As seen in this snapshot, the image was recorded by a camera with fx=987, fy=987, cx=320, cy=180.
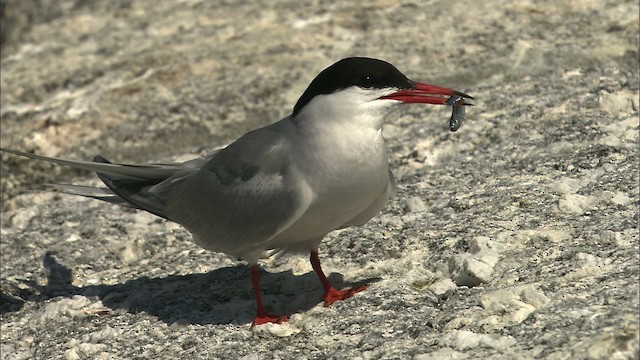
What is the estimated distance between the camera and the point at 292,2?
21.7ft

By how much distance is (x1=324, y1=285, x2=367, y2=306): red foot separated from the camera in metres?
3.78

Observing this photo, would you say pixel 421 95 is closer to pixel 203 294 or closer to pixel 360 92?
pixel 360 92

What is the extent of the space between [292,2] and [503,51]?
1.56 metres

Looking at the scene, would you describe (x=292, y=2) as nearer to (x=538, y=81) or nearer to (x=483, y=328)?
(x=538, y=81)

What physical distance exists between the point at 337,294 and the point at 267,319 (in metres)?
0.29

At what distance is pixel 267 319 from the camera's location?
3.72 meters

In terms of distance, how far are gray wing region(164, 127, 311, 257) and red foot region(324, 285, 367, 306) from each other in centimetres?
32

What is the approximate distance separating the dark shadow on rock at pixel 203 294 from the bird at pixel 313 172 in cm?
13

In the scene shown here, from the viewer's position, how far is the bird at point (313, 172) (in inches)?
140

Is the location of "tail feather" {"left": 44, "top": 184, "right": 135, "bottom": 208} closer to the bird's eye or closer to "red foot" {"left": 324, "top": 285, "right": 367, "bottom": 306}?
"red foot" {"left": 324, "top": 285, "right": 367, "bottom": 306}

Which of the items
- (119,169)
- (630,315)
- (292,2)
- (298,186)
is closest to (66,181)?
(119,169)

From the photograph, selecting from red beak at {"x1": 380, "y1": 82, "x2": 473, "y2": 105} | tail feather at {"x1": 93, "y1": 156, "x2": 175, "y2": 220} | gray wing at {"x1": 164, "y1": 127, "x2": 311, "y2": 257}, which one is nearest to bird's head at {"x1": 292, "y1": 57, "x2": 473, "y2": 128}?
red beak at {"x1": 380, "y1": 82, "x2": 473, "y2": 105}

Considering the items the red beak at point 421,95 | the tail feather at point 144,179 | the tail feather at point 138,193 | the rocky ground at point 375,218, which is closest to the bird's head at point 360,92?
the red beak at point 421,95

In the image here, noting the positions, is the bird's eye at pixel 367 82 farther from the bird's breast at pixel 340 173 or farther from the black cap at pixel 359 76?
the bird's breast at pixel 340 173
